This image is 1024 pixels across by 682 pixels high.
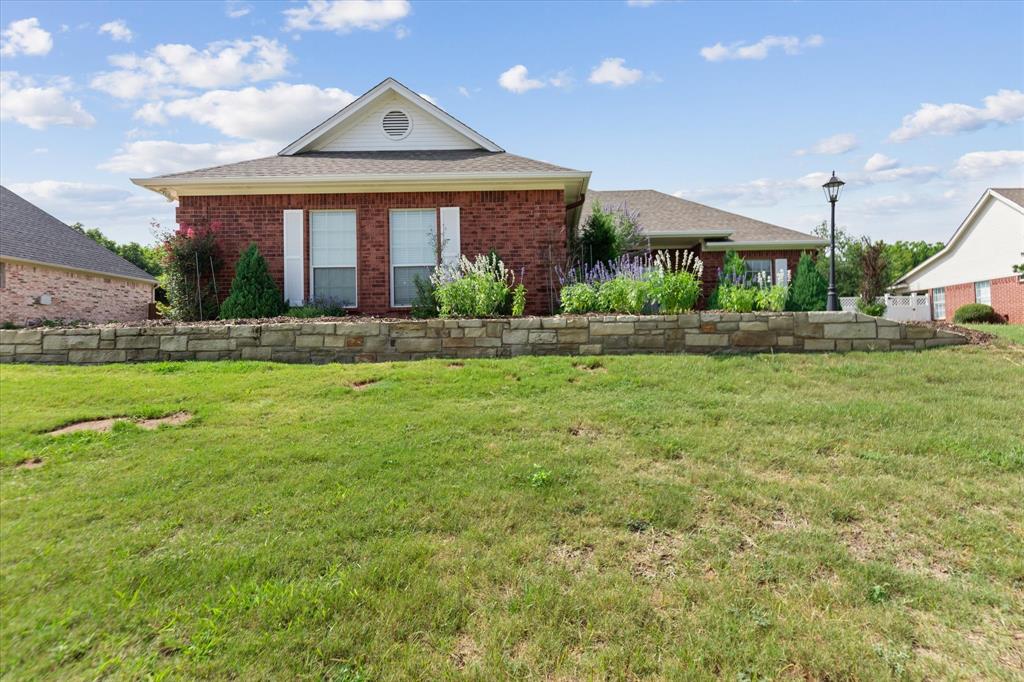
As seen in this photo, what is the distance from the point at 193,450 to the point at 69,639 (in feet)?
6.68

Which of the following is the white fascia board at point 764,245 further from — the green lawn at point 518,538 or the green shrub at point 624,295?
the green lawn at point 518,538

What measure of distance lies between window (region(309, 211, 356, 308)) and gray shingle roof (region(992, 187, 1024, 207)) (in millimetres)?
26114

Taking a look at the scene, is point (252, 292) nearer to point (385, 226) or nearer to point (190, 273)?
point (190, 273)

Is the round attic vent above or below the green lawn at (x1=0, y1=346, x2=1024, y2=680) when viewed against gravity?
above

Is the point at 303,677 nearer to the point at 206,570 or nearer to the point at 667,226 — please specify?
the point at 206,570

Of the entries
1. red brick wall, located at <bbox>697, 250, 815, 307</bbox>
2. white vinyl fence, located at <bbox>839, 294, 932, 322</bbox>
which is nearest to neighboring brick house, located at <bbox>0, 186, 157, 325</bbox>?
red brick wall, located at <bbox>697, 250, 815, 307</bbox>

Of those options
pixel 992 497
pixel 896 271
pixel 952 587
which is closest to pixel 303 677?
pixel 952 587

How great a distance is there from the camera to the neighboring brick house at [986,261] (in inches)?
910

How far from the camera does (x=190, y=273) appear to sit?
10.9 metres

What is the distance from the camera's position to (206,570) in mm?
2986

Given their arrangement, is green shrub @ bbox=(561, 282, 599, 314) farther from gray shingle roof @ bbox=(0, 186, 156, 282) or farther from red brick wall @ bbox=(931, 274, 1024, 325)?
red brick wall @ bbox=(931, 274, 1024, 325)

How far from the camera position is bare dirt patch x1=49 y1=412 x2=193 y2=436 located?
4977 mm

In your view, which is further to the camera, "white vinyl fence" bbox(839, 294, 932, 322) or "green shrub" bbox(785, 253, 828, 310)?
"white vinyl fence" bbox(839, 294, 932, 322)

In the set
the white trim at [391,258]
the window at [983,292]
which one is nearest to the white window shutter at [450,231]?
the white trim at [391,258]
